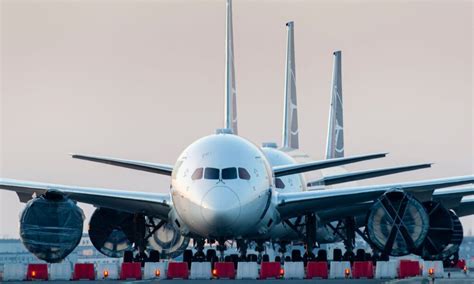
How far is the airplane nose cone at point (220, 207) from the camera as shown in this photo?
56.4 metres

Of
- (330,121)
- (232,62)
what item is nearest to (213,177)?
(232,62)

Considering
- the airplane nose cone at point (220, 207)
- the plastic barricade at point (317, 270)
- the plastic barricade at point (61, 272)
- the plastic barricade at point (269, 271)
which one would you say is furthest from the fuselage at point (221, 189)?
the plastic barricade at point (61, 272)

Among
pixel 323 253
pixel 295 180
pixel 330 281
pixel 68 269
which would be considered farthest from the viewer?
pixel 295 180

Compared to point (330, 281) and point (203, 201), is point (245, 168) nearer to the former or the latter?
point (203, 201)

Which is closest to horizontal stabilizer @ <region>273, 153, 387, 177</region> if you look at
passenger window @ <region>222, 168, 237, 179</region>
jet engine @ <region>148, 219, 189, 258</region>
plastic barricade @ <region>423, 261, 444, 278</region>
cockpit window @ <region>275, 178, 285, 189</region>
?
cockpit window @ <region>275, 178, 285, 189</region>

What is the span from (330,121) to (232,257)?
40589mm

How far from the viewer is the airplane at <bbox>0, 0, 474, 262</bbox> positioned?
57688 millimetres

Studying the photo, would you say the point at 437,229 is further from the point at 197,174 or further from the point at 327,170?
the point at 327,170

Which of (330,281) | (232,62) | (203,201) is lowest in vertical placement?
(330,281)

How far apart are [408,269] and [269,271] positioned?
553 centimetres

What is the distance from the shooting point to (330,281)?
5206 cm

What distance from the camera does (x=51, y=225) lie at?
Result: 62.1 metres

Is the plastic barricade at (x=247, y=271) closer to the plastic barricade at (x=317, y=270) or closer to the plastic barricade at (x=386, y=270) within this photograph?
the plastic barricade at (x=317, y=270)

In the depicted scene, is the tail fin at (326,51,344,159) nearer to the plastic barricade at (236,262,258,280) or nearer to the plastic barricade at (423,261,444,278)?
the plastic barricade at (423,261,444,278)
